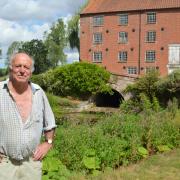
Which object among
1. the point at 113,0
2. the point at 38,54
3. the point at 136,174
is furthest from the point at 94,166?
the point at 38,54

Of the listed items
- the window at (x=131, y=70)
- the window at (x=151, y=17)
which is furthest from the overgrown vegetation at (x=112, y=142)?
the window at (x=131, y=70)

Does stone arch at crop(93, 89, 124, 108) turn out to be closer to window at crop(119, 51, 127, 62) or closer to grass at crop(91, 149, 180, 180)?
window at crop(119, 51, 127, 62)

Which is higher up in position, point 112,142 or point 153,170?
point 112,142

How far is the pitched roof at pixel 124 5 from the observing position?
47875mm

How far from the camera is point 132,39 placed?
163ft

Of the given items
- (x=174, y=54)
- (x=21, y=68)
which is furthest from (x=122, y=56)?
(x=21, y=68)

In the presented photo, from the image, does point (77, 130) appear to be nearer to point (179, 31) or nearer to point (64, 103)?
point (64, 103)

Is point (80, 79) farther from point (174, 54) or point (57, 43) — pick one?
point (57, 43)

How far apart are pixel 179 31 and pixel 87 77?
11.6m

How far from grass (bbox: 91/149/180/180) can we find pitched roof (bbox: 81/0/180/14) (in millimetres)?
39472

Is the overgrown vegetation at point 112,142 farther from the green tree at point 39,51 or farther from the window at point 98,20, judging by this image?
the green tree at point 39,51

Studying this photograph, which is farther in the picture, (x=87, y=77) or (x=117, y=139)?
(x=87, y=77)

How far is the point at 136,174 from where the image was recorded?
25.5ft

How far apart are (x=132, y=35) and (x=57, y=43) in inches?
699
